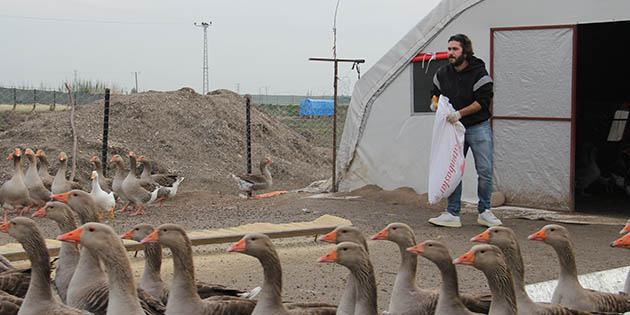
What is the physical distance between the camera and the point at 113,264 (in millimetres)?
4547

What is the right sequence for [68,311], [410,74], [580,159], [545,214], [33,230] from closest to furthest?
[68,311]
[33,230]
[545,214]
[410,74]
[580,159]

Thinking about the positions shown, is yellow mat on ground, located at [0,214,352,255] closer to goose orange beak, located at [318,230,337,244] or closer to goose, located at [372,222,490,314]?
goose orange beak, located at [318,230,337,244]

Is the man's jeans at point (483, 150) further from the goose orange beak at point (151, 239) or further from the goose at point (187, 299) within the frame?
the goose orange beak at point (151, 239)

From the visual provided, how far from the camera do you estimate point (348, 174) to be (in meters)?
13.8

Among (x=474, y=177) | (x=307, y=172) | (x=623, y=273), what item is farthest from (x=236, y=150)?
(x=623, y=273)

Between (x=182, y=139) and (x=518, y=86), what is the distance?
1125cm

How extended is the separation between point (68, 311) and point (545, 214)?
26.5 feet

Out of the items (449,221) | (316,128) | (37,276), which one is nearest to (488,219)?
(449,221)

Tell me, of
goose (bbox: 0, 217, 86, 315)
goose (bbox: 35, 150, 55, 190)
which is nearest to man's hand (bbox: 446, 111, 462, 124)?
goose (bbox: 0, 217, 86, 315)

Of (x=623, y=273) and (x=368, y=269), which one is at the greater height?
(x=368, y=269)

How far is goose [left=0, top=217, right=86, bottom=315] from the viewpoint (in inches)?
178

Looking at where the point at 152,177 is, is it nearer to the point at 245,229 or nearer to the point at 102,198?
the point at 102,198

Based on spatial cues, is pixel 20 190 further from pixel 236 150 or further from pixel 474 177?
pixel 236 150

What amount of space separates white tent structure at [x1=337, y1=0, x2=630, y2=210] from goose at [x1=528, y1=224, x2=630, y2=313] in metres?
6.16
